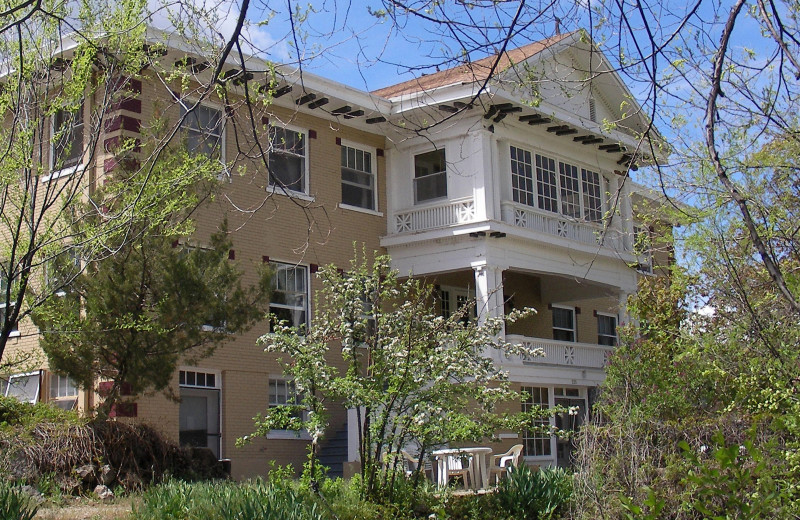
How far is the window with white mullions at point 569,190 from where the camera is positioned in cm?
2398

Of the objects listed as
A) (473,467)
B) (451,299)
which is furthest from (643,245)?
(451,299)

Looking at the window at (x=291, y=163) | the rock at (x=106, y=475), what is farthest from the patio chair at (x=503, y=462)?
the window at (x=291, y=163)

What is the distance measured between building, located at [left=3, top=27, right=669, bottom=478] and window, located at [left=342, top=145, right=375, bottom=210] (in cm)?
3

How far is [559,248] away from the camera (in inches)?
895

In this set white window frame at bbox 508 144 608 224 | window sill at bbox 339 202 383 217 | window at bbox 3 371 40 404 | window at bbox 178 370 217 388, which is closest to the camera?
window at bbox 3 371 40 404

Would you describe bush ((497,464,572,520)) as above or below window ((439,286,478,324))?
below

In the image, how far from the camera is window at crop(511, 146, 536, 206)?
2245 centimetres

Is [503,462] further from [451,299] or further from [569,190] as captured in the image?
[569,190]

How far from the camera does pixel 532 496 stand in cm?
1301

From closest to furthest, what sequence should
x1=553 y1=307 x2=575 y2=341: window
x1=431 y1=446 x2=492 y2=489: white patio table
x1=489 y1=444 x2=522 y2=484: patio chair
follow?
x1=431 y1=446 x2=492 y2=489: white patio table < x1=489 y1=444 x2=522 y2=484: patio chair < x1=553 y1=307 x2=575 y2=341: window

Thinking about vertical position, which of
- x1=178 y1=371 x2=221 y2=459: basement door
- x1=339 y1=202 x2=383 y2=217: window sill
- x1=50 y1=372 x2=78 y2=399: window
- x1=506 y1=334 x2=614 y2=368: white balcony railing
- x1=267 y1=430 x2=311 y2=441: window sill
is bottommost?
x1=267 y1=430 x2=311 y2=441: window sill

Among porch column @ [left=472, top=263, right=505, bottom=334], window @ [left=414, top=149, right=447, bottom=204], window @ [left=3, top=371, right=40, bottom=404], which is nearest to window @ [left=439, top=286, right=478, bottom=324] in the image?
porch column @ [left=472, top=263, right=505, bottom=334]

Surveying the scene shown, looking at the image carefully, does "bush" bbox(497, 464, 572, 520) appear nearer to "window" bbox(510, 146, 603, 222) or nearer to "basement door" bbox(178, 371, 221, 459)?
"basement door" bbox(178, 371, 221, 459)

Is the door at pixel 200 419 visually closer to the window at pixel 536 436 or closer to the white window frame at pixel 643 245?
the window at pixel 536 436
